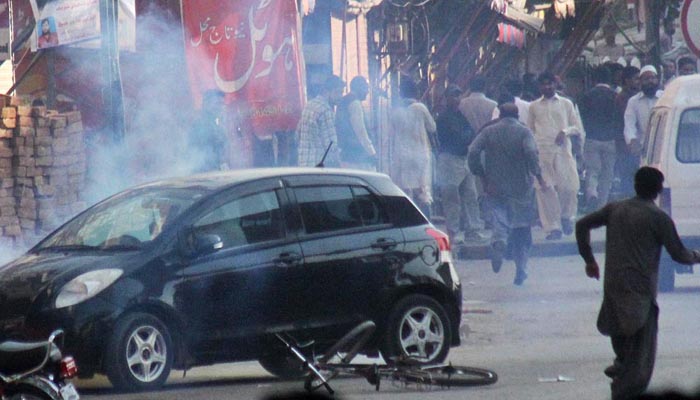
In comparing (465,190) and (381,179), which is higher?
(381,179)

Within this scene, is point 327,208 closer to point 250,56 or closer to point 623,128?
point 250,56

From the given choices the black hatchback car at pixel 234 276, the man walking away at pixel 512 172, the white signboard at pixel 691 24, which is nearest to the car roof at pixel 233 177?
the black hatchback car at pixel 234 276

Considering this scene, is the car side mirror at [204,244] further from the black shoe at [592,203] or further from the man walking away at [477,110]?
the black shoe at [592,203]

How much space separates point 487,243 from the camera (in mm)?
17891

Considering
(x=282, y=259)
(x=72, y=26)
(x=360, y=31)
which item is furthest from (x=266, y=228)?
(x=360, y=31)

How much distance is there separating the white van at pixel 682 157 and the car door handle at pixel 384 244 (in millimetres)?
4385

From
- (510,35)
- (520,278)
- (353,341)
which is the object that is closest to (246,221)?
(353,341)

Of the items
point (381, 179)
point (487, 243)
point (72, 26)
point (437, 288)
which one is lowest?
point (487, 243)

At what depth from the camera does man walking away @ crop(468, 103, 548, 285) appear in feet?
49.2

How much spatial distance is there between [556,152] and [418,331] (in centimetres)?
891

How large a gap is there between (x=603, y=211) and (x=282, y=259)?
2.32 meters

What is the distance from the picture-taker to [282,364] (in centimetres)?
985

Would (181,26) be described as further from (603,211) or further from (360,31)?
(603,211)

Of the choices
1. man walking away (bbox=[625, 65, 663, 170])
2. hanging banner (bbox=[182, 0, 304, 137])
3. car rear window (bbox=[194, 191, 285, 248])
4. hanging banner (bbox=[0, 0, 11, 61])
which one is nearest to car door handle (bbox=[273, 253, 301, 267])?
car rear window (bbox=[194, 191, 285, 248])
